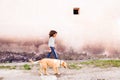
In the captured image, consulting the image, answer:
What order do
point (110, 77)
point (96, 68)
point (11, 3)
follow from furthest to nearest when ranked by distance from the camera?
point (11, 3) < point (96, 68) < point (110, 77)

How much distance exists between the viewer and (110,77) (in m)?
9.45

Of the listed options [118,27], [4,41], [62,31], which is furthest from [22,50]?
[118,27]

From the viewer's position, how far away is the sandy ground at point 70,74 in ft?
30.9

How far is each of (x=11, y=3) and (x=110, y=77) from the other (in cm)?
406

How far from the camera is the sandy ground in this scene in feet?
30.9

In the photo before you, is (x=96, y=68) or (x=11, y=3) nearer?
(x=96, y=68)

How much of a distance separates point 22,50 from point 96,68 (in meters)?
2.51

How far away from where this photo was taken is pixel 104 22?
39.2 feet

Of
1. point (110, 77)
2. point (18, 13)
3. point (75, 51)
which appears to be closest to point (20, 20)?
point (18, 13)

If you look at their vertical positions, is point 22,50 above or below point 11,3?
below

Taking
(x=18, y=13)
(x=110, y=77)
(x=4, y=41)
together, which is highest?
(x=18, y=13)

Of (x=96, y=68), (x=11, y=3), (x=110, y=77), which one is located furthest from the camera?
(x=11, y=3)

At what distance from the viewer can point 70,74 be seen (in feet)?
32.2

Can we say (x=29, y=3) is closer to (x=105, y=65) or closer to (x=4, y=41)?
(x=4, y=41)
